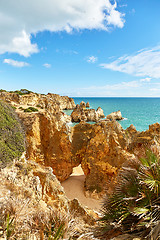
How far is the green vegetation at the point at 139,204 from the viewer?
11.0 feet

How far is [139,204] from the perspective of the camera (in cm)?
365

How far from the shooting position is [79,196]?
12859 mm

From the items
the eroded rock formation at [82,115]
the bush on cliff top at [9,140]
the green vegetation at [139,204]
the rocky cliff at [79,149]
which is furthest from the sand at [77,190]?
the eroded rock formation at [82,115]

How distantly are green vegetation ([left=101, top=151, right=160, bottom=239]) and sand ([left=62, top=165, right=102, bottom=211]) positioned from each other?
858 cm

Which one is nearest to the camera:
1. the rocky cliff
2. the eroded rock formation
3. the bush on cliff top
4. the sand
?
the bush on cliff top

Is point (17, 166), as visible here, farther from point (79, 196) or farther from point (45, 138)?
point (79, 196)

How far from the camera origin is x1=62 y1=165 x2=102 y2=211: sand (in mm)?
12002

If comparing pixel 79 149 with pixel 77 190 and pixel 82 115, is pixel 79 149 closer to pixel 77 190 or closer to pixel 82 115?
pixel 77 190

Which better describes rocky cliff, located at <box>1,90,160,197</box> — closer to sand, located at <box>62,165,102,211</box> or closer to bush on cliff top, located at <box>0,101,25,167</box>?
sand, located at <box>62,165,102,211</box>

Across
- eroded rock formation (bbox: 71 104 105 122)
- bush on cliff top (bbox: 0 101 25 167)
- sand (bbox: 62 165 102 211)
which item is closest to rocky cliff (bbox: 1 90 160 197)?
sand (bbox: 62 165 102 211)

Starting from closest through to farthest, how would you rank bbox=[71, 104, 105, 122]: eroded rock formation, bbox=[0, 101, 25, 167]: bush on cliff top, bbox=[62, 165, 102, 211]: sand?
1. bbox=[0, 101, 25, 167]: bush on cliff top
2. bbox=[62, 165, 102, 211]: sand
3. bbox=[71, 104, 105, 122]: eroded rock formation

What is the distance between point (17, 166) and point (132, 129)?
19.5 m

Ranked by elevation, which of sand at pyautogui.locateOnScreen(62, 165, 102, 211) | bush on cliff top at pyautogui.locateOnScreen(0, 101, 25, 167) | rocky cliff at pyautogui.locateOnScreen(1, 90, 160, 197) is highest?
bush on cliff top at pyautogui.locateOnScreen(0, 101, 25, 167)

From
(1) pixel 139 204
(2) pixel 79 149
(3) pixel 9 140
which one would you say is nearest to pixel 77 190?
(2) pixel 79 149
